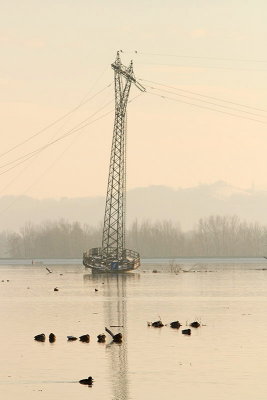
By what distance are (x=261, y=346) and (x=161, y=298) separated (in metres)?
43.8

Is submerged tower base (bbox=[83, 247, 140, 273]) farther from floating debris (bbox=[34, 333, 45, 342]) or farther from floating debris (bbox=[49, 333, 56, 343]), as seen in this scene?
floating debris (bbox=[49, 333, 56, 343])

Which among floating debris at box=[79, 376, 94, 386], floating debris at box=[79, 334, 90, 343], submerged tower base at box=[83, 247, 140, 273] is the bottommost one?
floating debris at box=[79, 376, 94, 386]

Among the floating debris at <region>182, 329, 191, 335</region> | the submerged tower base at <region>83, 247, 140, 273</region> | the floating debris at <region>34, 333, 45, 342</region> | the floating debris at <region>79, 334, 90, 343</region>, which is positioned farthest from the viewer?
the submerged tower base at <region>83, 247, 140, 273</region>

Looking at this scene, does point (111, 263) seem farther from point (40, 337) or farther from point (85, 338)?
point (85, 338)

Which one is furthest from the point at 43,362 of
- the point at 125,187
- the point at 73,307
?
the point at 125,187

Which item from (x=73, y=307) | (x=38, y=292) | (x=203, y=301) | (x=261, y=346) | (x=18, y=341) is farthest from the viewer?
(x=38, y=292)

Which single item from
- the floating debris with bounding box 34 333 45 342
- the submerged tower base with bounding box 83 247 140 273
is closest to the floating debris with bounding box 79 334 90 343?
the floating debris with bounding box 34 333 45 342

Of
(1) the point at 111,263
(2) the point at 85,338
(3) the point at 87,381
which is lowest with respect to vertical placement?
(3) the point at 87,381

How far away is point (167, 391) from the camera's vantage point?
1470 inches

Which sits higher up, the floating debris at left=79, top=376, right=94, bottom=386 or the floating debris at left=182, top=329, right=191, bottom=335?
A: the floating debris at left=182, top=329, right=191, bottom=335

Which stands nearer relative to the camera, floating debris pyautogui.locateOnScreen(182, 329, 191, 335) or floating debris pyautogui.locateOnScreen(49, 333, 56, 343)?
floating debris pyautogui.locateOnScreen(49, 333, 56, 343)

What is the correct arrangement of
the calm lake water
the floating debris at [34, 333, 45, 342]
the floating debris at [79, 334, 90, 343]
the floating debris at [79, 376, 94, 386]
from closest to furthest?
the calm lake water < the floating debris at [79, 376, 94, 386] < the floating debris at [79, 334, 90, 343] < the floating debris at [34, 333, 45, 342]

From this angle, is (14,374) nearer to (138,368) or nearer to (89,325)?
(138,368)

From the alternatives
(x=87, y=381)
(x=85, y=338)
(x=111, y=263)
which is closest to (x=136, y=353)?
(x=85, y=338)
